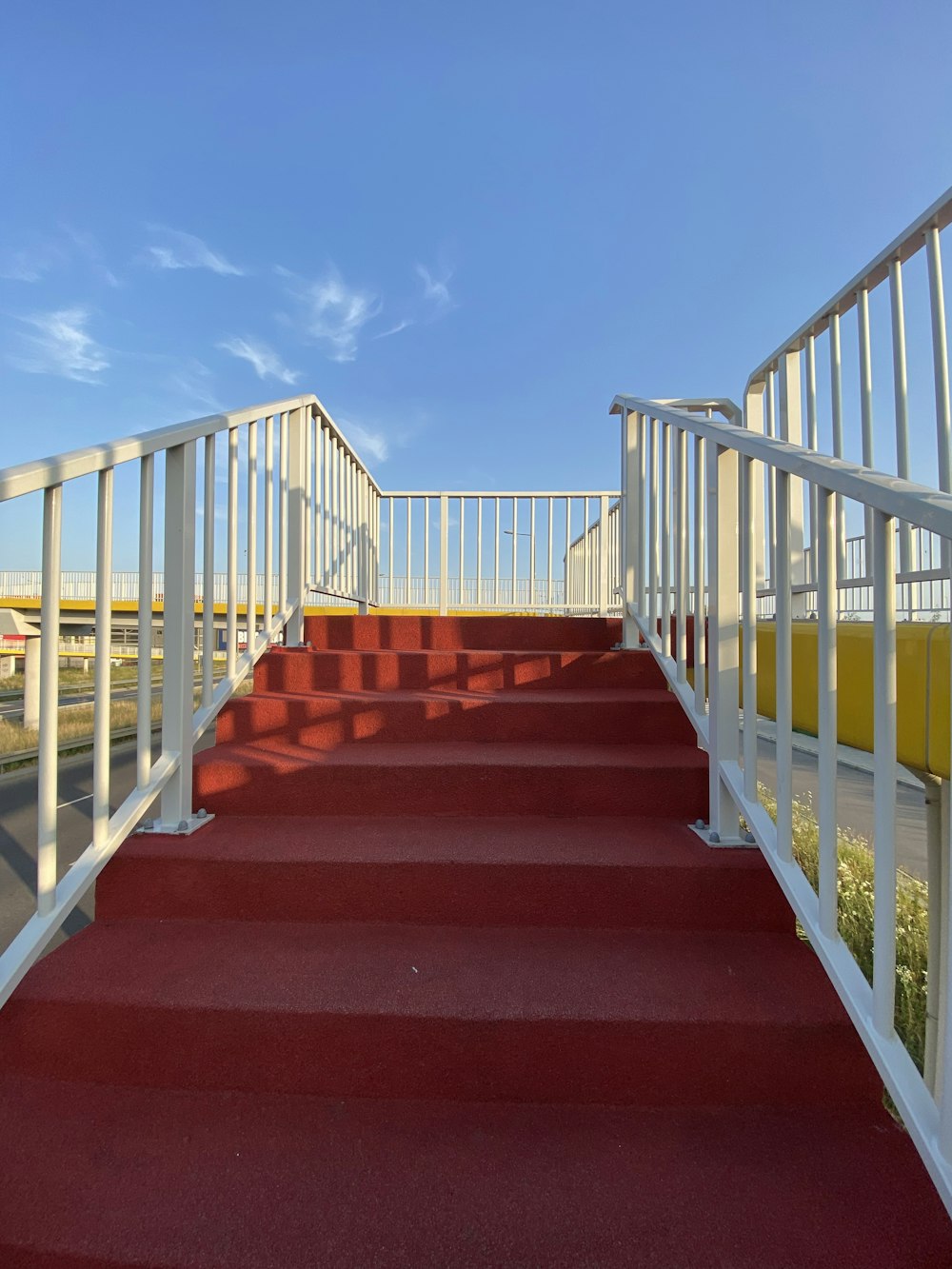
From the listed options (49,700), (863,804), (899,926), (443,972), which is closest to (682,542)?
(443,972)

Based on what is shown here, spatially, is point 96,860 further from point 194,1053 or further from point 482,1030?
point 482,1030

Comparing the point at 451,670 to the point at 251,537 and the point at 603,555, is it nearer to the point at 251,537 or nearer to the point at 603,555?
the point at 251,537

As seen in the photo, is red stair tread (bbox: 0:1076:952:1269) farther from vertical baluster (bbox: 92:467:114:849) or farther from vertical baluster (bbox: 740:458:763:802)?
vertical baluster (bbox: 740:458:763:802)

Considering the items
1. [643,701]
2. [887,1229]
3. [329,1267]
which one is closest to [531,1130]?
[329,1267]

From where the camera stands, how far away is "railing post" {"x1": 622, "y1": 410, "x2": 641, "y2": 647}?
258cm

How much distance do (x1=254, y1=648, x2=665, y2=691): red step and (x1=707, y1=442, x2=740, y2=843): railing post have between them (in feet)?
2.70

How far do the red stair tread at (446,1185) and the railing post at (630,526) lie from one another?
1.77 m

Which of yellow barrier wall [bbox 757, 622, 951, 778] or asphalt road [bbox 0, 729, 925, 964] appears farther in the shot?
asphalt road [bbox 0, 729, 925, 964]

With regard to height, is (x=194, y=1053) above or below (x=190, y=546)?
below

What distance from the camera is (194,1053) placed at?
119 centimetres

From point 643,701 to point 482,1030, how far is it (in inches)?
48.5

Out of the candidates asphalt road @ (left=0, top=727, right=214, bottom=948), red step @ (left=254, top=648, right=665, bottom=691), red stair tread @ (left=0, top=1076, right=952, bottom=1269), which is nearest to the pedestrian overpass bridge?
red stair tread @ (left=0, top=1076, right=952, bottom=1269)

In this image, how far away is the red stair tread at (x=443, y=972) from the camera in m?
1.18

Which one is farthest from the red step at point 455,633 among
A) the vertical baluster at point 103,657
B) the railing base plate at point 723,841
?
the vertical baluster at point 103,657
